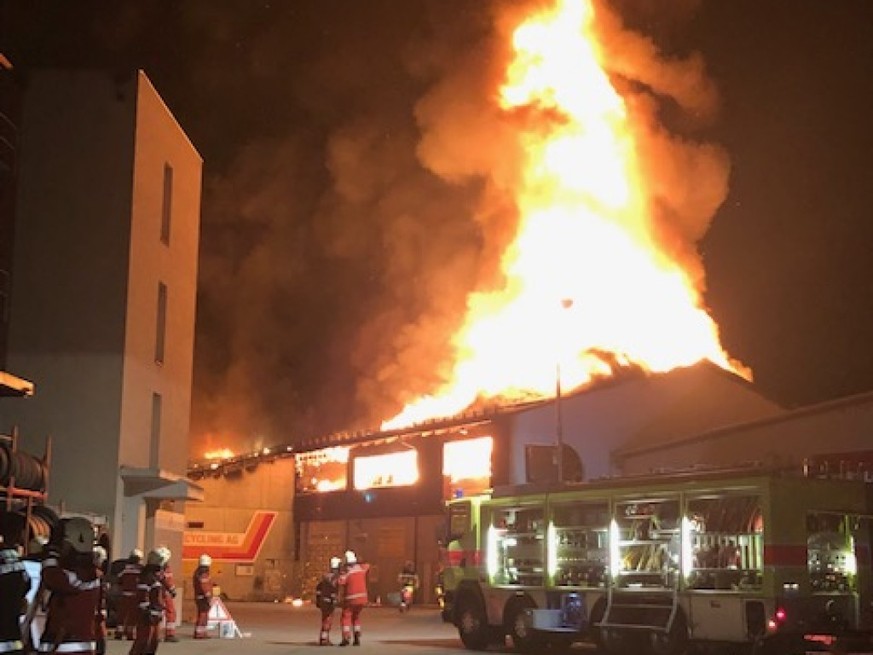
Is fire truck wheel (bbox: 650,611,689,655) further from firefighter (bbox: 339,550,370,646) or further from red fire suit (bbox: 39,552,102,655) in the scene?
red fire suit (bbox: 39,552,102,655)

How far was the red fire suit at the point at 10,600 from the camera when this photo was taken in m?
8.60

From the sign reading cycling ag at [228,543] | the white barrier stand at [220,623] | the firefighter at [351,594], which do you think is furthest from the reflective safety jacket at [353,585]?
the sign reading cycling ag at [228,543]

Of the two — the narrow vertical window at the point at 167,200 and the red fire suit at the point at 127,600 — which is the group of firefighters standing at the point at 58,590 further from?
the narrow vertical window at the point at 167,200

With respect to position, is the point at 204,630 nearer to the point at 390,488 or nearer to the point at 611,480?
the point at 611,480

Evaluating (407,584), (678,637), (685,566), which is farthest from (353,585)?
(407,584)

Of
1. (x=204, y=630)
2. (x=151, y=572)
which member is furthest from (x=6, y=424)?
(x=151, y=572)

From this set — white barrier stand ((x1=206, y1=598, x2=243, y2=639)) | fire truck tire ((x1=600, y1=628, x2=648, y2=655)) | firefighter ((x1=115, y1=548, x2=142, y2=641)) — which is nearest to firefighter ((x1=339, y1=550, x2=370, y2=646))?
white barrier stand ((x1=206, y1=598, x2=243, y2=639))

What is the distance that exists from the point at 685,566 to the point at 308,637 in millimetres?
9413

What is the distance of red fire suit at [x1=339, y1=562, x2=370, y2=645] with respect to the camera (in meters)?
20.5

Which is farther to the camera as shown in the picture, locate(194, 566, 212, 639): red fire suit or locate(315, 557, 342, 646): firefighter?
locate(194, 566, 212, 639): red fire suit

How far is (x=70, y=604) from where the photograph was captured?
9.34m

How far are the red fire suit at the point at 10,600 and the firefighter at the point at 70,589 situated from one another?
1.75ft

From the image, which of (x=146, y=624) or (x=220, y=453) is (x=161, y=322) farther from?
(x=220, y=453)

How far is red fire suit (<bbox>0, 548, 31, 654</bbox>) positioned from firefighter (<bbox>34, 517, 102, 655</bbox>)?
0.53 meters
